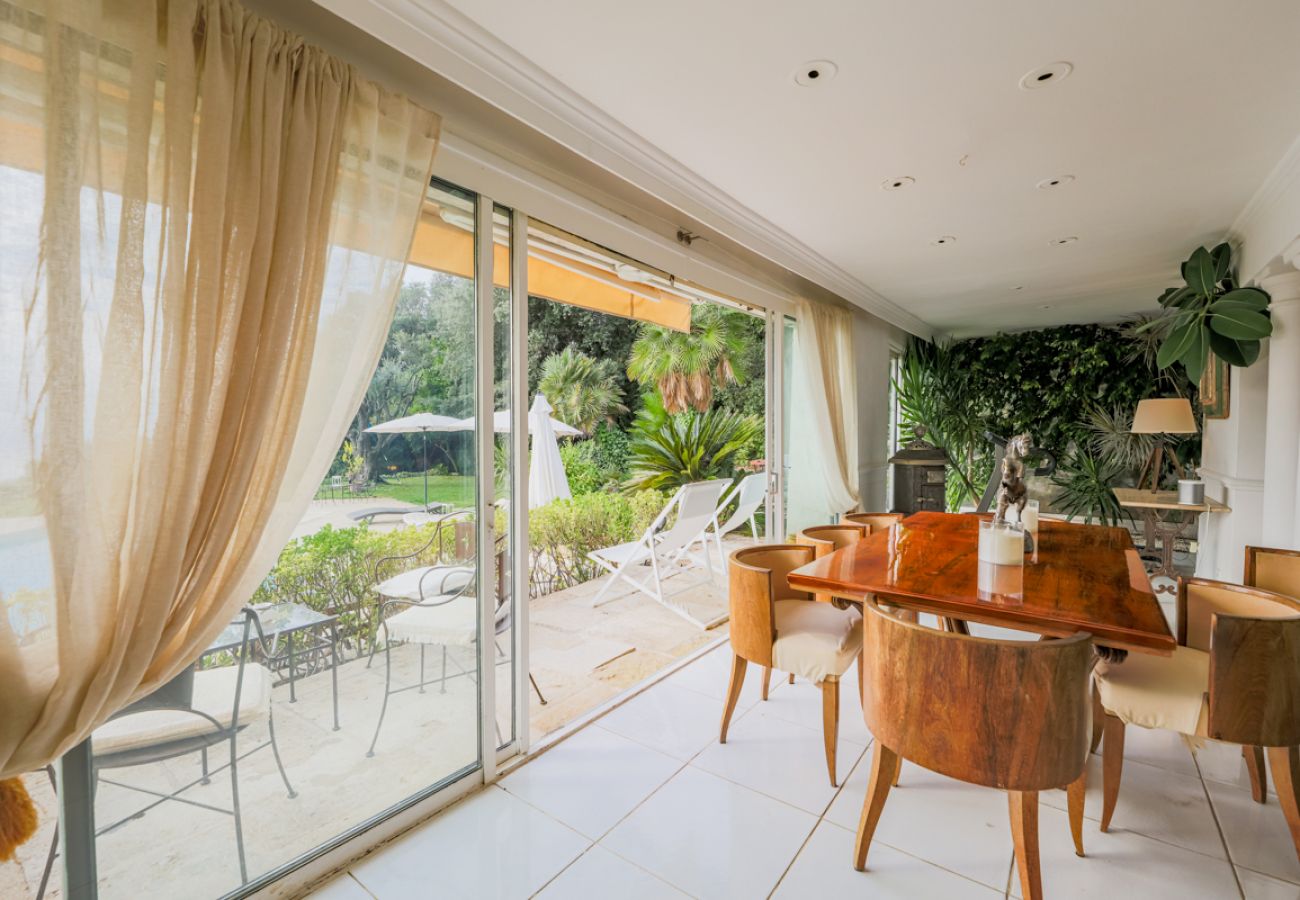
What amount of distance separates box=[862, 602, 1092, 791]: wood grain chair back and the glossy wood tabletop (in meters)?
0.17

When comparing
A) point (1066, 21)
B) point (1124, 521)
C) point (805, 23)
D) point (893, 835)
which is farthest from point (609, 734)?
point (1124, 521)

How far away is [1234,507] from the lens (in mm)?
3602

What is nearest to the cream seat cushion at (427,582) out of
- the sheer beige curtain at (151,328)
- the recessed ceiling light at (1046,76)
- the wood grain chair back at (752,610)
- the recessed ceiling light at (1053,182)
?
the sheer beige curtain at (151,328)

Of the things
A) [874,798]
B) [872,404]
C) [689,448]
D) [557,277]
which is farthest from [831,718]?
[689,448]

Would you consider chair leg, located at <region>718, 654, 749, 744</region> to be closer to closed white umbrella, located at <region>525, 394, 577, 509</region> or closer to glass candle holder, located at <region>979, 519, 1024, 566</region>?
glass candle holder, located at <region>979, 519, 1024, 566</region>

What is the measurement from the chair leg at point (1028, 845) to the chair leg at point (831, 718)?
63 centimetres

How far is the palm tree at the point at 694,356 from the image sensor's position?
7461mm

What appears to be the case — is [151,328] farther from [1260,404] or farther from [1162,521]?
[1162,521]

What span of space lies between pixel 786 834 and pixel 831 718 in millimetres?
429

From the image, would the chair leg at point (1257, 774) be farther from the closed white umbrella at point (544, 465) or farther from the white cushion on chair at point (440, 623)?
Result: the closed white umbrella at point (544, 465)

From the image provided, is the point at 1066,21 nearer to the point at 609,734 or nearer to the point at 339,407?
the point at 339,407

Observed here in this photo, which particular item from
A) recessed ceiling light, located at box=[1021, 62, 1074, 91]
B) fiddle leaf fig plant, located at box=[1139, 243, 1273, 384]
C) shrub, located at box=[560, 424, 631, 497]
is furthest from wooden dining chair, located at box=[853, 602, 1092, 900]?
shrub, located at box=[560, 424, 631, 497]

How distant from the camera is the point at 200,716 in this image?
1484 mm

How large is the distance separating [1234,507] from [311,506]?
5.00 m
